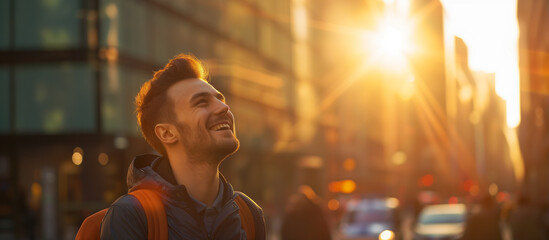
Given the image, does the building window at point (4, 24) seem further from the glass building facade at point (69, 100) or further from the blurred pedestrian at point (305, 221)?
the blurred pedestrian at point (305, 221)

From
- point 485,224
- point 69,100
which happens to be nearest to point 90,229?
point 485,224

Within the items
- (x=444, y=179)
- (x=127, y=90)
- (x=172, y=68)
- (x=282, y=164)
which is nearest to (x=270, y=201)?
(x=282, y=164)

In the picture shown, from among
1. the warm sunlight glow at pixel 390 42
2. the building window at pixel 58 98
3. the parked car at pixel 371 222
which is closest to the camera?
the parked car at pixel 371 222

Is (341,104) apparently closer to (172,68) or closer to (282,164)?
(282,164)

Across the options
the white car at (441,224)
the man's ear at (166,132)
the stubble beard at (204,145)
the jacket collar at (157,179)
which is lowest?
the white car at (441,224)

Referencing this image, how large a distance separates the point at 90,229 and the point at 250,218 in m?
0.64

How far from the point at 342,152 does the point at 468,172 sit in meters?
117

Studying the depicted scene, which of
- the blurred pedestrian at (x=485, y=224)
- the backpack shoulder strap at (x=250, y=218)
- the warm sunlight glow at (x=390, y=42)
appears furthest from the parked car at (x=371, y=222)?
the warm sunlight glow at (x=390, y=42)

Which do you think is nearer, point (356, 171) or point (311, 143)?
point (311, 143)

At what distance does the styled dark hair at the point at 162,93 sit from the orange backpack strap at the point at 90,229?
37 centimetres

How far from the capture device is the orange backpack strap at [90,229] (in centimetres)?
296

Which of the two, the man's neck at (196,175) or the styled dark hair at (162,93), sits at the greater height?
the styled dark hair at (162,93)

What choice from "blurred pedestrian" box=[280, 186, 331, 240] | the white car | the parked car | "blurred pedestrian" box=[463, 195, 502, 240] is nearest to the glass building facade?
the parked car

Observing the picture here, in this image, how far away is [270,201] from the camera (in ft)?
165
